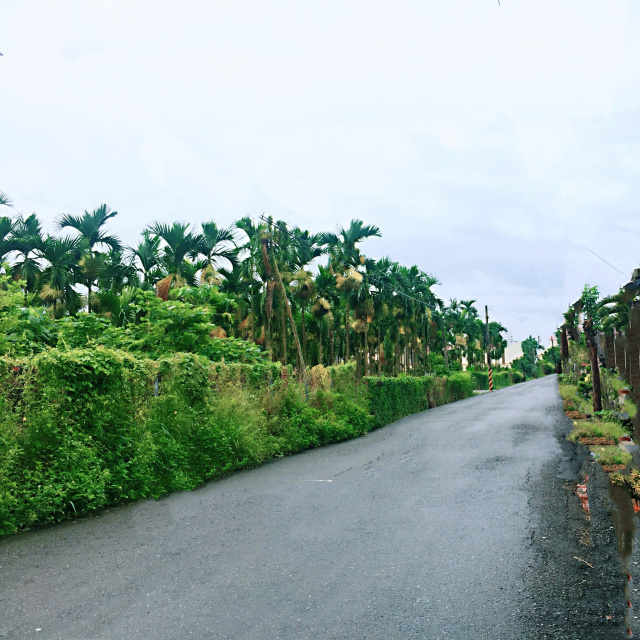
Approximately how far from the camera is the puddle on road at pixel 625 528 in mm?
5124

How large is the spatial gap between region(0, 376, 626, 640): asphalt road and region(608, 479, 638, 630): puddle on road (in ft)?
0.34

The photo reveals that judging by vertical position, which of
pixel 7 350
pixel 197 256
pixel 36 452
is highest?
pixel 197 256

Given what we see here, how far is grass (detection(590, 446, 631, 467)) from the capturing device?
35.0ft

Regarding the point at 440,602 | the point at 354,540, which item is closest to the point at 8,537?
the point at 354,540

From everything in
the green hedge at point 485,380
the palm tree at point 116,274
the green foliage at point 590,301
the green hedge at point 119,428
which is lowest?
the green hedge at point 485,380

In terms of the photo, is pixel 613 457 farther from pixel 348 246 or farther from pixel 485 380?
pixel 485 380

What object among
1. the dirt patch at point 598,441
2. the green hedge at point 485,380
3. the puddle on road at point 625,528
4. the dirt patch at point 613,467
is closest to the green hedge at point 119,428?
the puddle on road at point 625,528

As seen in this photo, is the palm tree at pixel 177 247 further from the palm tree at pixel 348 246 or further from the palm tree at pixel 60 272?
the palm tree at pixel 348 246

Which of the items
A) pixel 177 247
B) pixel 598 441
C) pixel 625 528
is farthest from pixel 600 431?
pixel 177 247

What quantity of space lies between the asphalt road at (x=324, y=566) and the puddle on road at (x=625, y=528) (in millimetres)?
104

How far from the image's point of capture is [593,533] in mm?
6715

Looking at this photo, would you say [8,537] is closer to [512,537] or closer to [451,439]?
[512,537]

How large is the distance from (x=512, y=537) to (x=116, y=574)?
4046 mm

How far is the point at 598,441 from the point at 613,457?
3472mm
